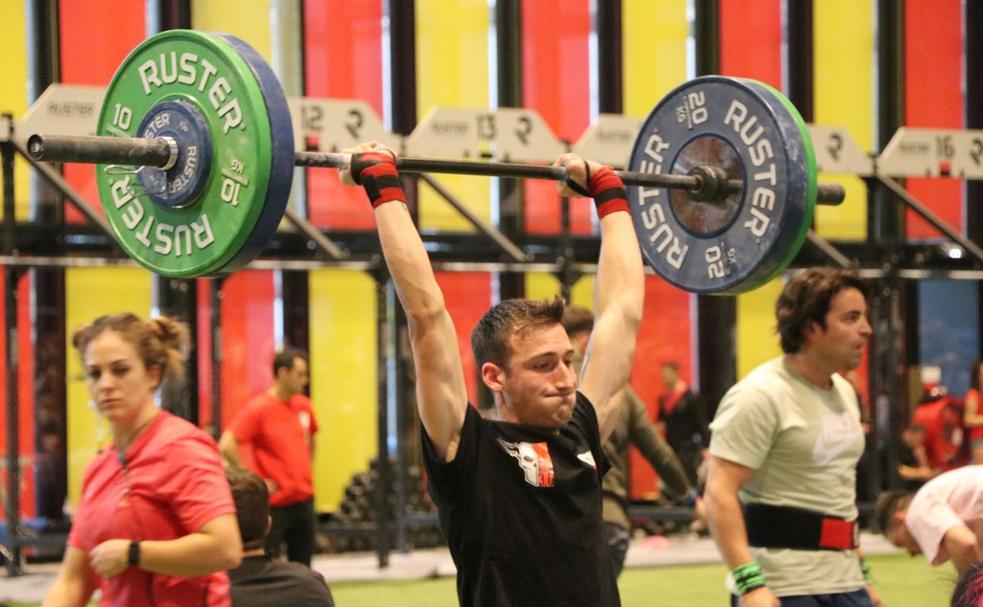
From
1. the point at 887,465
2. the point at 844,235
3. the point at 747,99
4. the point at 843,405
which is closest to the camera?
the point at 747,99

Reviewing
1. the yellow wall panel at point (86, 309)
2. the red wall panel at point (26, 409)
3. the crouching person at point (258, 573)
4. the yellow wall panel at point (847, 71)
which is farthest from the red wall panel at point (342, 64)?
the crouching person at point (258, 573)

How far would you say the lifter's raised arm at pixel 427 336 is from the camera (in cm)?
259

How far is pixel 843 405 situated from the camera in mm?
3625

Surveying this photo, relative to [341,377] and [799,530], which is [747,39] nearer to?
[341,377]

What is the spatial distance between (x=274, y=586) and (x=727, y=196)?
141 cm

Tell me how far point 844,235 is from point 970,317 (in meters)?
1.40

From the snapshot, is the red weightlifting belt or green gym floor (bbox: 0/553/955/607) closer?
the red weightlifting belt

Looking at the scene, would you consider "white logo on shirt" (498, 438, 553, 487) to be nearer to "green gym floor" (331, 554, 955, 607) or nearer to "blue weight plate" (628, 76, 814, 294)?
"blue weight plate" (628, 76, 814, 294)

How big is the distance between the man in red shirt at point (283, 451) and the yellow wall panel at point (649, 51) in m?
5.06

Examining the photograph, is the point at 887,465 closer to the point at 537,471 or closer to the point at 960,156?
the point at 960,156

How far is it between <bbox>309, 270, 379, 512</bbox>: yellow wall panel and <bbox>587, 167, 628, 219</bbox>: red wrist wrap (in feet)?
22.4

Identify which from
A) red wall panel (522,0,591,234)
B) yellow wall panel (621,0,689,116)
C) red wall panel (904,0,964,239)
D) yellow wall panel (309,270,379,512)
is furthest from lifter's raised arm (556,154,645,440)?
red wall panel (904,0,964,239)

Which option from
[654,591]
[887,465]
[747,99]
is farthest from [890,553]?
[747,99]

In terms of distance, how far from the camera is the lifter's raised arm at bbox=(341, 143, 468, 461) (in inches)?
102
